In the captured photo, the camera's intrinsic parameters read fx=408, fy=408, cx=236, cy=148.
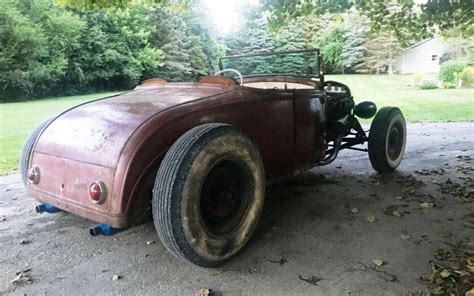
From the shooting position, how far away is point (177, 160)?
8.05 feet

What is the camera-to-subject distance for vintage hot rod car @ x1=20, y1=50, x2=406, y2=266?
2.49m

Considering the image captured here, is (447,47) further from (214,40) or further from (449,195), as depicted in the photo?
(449,195)

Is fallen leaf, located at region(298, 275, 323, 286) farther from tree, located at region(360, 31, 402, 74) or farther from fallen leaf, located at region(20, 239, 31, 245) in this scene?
tree, located at region(360, 31, 402, 74)

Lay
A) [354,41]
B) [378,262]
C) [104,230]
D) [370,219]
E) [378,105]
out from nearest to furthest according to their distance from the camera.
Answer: [104,230] → [378,262] → [370,219] → [378,105] → [354,41]

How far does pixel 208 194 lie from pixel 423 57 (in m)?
33.8

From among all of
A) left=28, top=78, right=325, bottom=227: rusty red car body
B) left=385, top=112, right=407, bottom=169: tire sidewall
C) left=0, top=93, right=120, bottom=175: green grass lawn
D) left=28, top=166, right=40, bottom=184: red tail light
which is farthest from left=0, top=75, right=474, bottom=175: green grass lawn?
left=385, top=112, right=407, bottom=169: tire sidewall

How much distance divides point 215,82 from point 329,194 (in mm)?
1737

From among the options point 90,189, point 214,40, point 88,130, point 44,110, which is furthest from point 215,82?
point 214,40

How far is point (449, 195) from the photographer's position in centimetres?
425

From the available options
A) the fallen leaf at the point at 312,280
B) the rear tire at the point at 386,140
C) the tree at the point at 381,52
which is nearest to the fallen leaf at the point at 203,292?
the fallen leaf at the point at 312,280

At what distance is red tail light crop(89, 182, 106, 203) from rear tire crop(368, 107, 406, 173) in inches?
134

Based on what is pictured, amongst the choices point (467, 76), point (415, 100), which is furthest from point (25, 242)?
point (467, 76)

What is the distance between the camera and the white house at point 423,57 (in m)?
31.2

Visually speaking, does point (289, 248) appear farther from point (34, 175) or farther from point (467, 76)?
point (467, 76)
